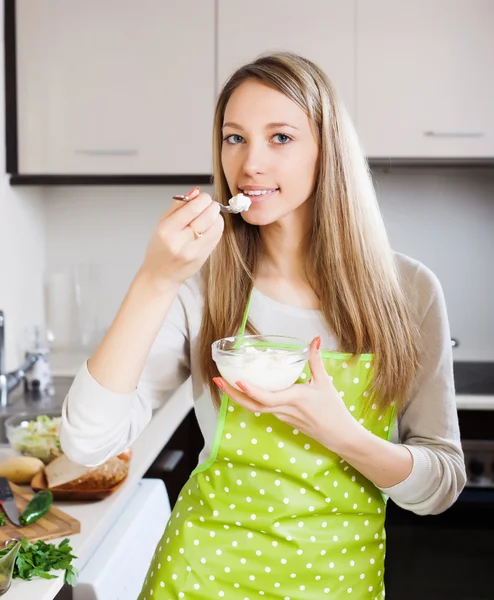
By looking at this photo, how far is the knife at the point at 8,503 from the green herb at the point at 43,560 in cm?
11

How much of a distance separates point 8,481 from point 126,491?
0.74 feet

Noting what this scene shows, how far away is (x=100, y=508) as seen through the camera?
1483 mm

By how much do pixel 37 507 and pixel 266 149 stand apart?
727mm

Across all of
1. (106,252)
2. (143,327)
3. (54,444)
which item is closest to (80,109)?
(106,252)

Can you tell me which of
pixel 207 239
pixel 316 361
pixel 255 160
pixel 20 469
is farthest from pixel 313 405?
pixel 20 469

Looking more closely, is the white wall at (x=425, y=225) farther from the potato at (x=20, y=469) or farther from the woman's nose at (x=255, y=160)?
the woman's nose at (x=255, y=160)

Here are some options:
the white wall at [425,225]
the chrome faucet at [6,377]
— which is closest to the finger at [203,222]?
the chrome faucet at [6,377]

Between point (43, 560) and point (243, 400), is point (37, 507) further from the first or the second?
point (243, 400)

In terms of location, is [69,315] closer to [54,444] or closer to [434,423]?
[54,444]

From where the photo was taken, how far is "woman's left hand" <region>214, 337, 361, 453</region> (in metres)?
1.10

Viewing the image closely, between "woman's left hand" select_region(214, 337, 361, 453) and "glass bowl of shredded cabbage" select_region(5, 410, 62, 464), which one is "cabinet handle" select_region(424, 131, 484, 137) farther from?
"woman's left hand" select_region(214, 337, 361, 453)

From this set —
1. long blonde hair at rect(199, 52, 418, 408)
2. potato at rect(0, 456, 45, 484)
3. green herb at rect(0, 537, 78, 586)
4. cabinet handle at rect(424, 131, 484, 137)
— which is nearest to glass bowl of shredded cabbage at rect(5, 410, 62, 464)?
potato at rect(0, 456, 45, 484)

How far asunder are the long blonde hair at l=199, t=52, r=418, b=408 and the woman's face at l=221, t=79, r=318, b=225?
25mm

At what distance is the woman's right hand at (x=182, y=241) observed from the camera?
3.57 feet
